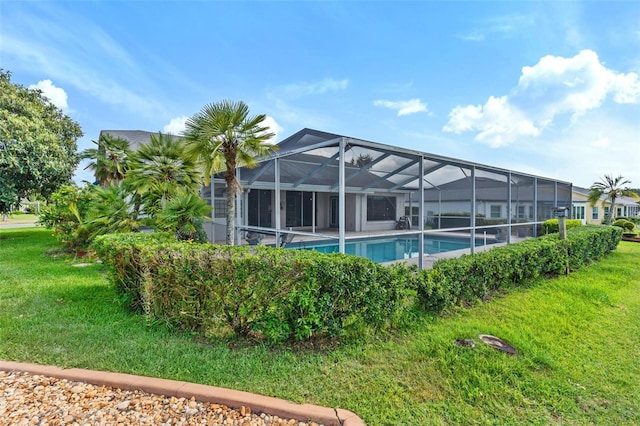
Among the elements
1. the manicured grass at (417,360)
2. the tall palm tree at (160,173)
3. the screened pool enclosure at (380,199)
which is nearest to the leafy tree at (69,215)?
the tall palm tree at (160,173)

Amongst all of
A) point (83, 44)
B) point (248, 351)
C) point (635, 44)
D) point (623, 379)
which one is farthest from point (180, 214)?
point (635, 44)

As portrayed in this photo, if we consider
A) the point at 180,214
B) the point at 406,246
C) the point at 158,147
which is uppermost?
the point at 158,147

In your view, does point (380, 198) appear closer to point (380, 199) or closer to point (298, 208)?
point (380, 199)

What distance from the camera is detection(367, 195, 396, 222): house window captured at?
18.9m

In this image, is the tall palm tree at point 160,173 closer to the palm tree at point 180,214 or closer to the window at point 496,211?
the palm tree at point 180,214

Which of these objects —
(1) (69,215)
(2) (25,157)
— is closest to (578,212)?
(1) (69,215)

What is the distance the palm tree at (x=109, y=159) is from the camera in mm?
11046

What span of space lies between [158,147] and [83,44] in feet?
21.0

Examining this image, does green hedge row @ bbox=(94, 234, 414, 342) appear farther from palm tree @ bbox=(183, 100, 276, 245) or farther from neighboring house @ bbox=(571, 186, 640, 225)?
neighboring house @ bbox=(571, 186, 640, 225)

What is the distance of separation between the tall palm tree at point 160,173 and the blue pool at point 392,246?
5.70 m

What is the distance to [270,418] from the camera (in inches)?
87.0

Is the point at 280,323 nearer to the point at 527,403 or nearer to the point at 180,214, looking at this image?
the point at 527,403

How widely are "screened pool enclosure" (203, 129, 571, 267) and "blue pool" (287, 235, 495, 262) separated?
0.16ft

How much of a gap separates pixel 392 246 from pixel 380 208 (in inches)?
190
